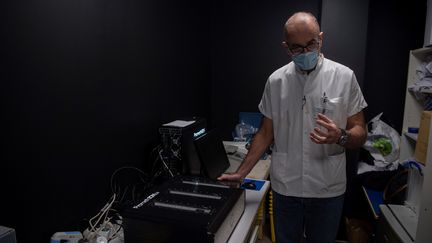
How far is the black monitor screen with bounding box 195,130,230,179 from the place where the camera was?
1.75 metres

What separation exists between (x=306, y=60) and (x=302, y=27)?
153 mm

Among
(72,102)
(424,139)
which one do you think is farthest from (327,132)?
→ (72,102)

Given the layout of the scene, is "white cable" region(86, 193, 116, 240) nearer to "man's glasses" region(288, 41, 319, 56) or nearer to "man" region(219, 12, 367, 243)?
"man" region(219, 12, 367, 243)

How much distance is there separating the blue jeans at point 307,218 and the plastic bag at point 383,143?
1314 millimetres

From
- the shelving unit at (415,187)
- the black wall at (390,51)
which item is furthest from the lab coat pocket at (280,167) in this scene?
the black wall at (390,51)

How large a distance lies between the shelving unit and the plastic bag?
0.16 m

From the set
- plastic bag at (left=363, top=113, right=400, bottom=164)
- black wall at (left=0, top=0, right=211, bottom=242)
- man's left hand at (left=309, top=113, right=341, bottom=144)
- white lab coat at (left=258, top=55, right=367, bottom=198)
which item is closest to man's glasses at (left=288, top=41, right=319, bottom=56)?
white lab coat at (left=258, top=55, right=367, bottom=198)

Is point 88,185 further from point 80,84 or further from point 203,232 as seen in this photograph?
point 203,232

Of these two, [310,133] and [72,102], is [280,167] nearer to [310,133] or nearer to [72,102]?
[310,133]

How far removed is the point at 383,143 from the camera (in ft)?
8.57

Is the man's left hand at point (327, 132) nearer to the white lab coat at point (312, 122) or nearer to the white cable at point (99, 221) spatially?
the white lab coat at point (312, 122)

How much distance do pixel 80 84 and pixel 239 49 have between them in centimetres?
213

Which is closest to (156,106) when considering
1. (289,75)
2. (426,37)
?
(289,75)

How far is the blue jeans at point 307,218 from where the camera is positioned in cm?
151
